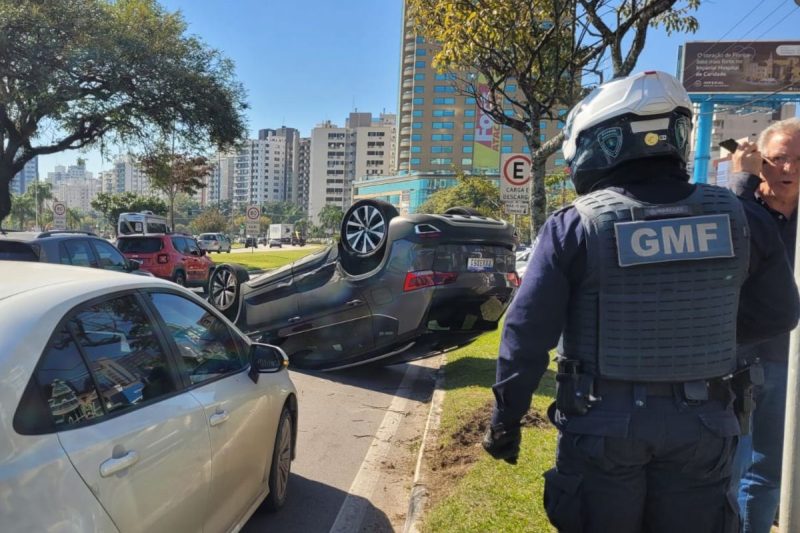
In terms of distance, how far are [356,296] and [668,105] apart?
502 centimetres

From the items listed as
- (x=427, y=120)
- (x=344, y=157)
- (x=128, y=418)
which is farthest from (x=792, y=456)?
(x=344, y=157)

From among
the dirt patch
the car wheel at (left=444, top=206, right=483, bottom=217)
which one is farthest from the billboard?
the dirt patch

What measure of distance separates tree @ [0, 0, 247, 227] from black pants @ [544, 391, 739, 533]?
2057 centimetres

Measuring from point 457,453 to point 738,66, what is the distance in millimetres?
38709

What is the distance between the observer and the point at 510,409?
1988 millimetres

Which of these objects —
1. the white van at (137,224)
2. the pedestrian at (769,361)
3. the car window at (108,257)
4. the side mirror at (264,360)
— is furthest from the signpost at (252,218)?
the pedestrian at (769,361)

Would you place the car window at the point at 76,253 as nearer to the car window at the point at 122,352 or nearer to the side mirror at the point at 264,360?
the side mirror at the point at 264,360

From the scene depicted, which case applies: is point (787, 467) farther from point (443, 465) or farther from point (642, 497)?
point (443, 465)

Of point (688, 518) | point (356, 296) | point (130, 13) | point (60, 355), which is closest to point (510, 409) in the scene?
point (688, 518)

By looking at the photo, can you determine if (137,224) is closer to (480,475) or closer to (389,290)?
(389,290)

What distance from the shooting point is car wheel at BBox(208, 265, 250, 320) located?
830cm

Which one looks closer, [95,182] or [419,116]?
[419,116]

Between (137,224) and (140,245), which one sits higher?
(137,224)

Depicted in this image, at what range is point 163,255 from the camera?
16531 mm
